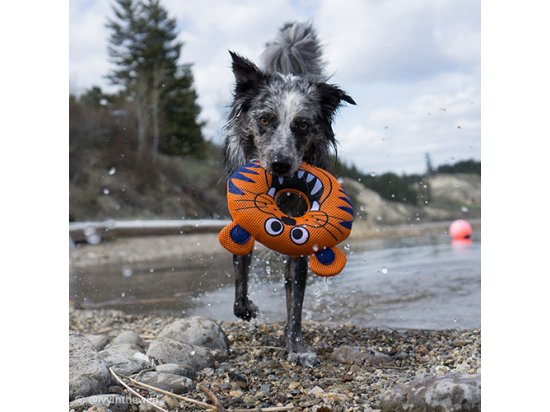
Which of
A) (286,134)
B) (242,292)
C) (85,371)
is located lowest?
(85,371)

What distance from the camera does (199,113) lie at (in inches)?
1020

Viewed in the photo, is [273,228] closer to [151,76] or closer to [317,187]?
[317,187]

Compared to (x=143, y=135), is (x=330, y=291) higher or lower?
lower

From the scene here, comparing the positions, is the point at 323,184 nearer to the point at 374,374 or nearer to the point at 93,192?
the point at 374,374

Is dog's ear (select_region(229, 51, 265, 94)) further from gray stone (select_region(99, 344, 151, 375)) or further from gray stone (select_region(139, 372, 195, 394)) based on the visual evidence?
gray stone (select_region(139, 372, 195, 394))

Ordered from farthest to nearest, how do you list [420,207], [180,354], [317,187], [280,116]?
[420,207], [280,116], [317,187], [180,354]

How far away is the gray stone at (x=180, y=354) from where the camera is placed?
12.7 feet

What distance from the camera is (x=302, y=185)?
13.4ft

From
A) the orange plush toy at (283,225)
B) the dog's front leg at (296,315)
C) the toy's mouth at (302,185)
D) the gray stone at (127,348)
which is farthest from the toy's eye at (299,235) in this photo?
the gray stone at (127,348)

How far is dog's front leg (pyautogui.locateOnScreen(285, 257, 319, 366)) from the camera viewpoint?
4047 mm

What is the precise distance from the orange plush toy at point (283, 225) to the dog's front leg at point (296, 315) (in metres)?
0.63

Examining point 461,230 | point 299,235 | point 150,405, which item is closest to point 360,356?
point 299,235

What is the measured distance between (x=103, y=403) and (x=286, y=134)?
79.5 inches
